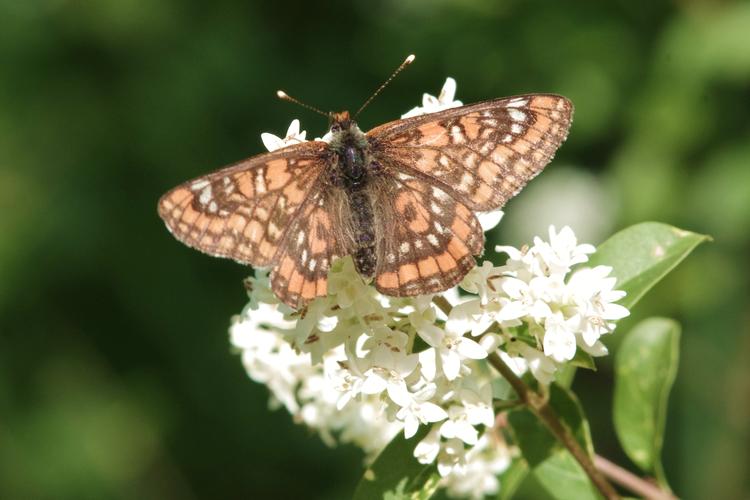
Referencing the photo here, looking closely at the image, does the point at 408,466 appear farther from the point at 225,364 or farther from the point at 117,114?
the point at 117,114

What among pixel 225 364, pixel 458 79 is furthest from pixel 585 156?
pixel 225 364

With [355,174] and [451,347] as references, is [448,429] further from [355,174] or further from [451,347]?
[355,174]

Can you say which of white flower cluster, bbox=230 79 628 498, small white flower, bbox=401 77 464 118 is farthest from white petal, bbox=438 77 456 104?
white flower cluster, bbox=230 79 628 498

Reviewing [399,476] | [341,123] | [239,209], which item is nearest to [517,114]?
[341,123]

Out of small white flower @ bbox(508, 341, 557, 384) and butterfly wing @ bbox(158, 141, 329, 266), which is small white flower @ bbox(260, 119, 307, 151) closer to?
butterfly wing @ bbox(158, 141, 329, 266)

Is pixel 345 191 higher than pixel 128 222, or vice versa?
pixel 128 222
